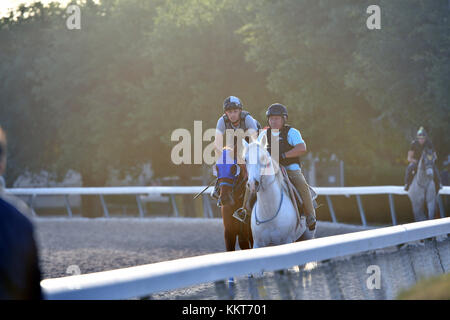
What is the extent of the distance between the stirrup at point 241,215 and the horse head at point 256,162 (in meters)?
0.72

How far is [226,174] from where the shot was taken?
352 inches

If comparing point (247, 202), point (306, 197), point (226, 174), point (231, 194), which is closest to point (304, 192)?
point (306, 197)

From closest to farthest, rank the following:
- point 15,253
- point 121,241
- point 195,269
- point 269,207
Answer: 1. point 15,253
2. point 195,269
3. point 269,207
4. point 121,241

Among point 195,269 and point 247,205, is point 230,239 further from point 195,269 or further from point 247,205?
point 195,269

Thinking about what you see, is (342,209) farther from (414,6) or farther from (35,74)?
(35,74)

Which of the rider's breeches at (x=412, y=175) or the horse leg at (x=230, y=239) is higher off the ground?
the rider's breeches at (x=412, y=175)

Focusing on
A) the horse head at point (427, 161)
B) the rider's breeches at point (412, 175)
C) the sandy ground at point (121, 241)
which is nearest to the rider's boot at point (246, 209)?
the sandy ground at point (121, 241)

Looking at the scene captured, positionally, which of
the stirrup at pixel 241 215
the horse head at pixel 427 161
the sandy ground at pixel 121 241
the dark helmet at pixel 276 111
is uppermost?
the dark helmet at pixel 276 111

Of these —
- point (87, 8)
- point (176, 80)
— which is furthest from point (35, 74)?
point (176, 80)

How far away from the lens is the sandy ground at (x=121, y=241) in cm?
1403

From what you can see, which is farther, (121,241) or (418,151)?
(121,241)

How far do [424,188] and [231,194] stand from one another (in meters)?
9.10

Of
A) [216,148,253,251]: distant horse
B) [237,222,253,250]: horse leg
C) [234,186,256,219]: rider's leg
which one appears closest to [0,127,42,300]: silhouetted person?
[216,148,253,251]: distant horse

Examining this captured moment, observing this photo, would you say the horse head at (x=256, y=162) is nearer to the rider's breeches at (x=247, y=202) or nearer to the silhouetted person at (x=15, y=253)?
the rider's breeches at (x=247, y=202)
